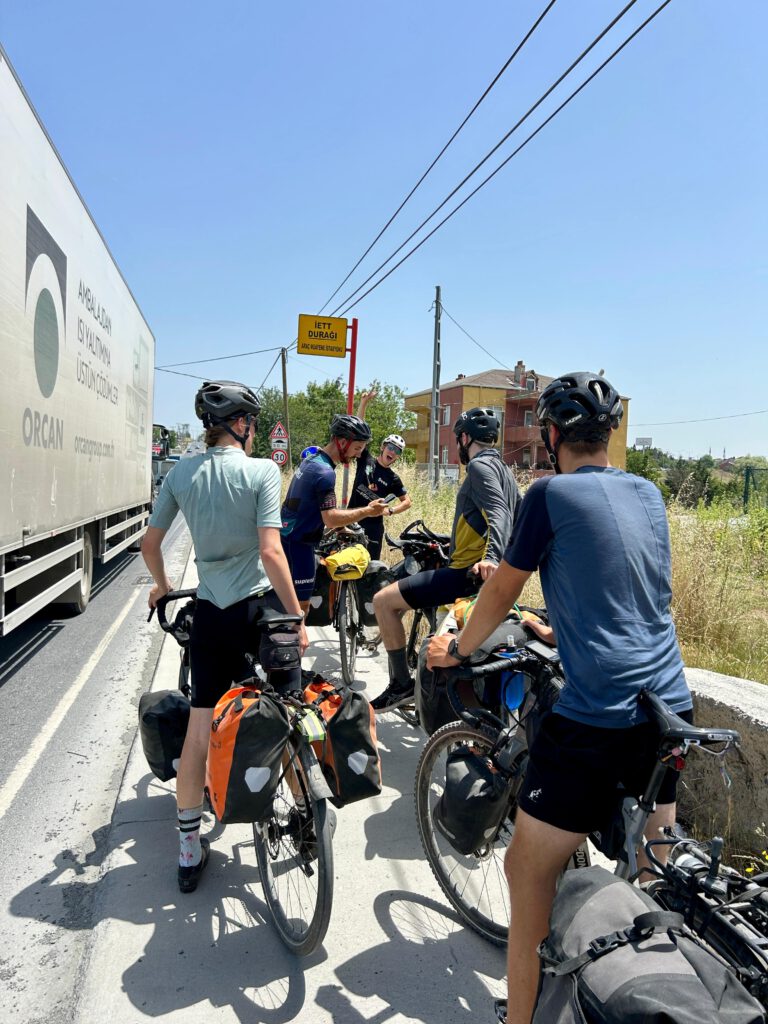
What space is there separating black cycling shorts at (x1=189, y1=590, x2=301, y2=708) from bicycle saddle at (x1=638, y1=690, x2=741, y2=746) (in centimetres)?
153

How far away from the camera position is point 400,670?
4.23 meters

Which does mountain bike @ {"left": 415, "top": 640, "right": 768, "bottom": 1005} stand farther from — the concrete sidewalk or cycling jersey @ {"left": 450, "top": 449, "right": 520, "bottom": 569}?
cycling jersey @ {"left": 450, "top": 449, "right": 520, "bottom": 569}

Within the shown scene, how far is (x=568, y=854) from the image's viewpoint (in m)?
1.82

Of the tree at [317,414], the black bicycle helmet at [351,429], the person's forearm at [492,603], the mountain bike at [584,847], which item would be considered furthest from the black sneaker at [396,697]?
the tree at [317,414]

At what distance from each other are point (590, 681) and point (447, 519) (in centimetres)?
1037

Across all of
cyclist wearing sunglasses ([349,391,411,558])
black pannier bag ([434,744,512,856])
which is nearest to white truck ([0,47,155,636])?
cyclist wearing sunglasses ([349,391,411,558])

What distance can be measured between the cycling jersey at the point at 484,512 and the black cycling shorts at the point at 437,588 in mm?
78

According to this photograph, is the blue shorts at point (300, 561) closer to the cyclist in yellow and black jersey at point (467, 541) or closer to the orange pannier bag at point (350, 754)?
Answer: the cyclist in yellow and black jersey at point (467, 541)

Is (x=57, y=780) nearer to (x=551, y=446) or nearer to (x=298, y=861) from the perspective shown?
(x=298, y=861)

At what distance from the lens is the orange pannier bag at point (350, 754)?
251 centimetres

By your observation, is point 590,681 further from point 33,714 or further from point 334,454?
point 33,714

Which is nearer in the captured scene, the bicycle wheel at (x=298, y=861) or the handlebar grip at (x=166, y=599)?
the bicycle wheel at (x=298, y=861)

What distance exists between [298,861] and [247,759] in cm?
54

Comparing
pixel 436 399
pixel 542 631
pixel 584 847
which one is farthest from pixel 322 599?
pixel 436 399
